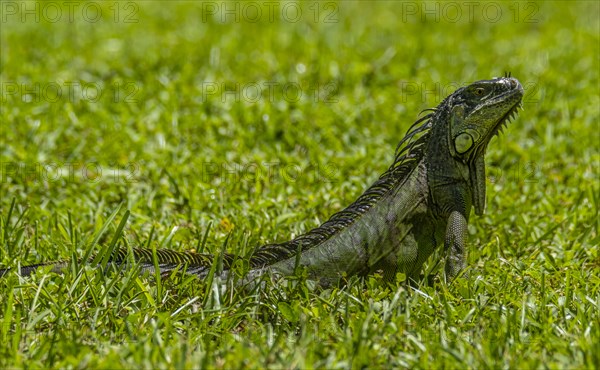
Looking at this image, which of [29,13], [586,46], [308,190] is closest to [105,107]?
[308,190]

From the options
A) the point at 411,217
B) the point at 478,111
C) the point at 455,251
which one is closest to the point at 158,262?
the point at 411,217

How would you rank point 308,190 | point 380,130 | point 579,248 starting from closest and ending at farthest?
point 579,248
point 308,190
point 380,130

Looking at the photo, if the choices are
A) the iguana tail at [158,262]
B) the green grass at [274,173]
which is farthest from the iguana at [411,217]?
the green grass at [274,173]

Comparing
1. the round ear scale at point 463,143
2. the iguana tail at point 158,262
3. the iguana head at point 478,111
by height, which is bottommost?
the iguana tail at point 158,262

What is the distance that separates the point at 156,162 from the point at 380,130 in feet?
5.66

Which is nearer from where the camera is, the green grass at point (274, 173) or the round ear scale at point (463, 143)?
the green grass at point (274, 173)

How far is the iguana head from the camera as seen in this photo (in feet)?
15.1

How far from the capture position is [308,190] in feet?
19.5

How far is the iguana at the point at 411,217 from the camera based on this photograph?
4309 mm

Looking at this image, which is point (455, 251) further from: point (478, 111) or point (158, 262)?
point (158, 262)

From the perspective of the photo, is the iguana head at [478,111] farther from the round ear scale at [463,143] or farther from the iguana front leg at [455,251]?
the iguana front leg at [455,251]

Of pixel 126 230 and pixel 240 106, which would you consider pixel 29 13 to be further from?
pixel 126 230

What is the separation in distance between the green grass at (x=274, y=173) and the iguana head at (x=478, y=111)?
614 millimetres

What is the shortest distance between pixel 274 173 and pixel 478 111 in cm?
195
